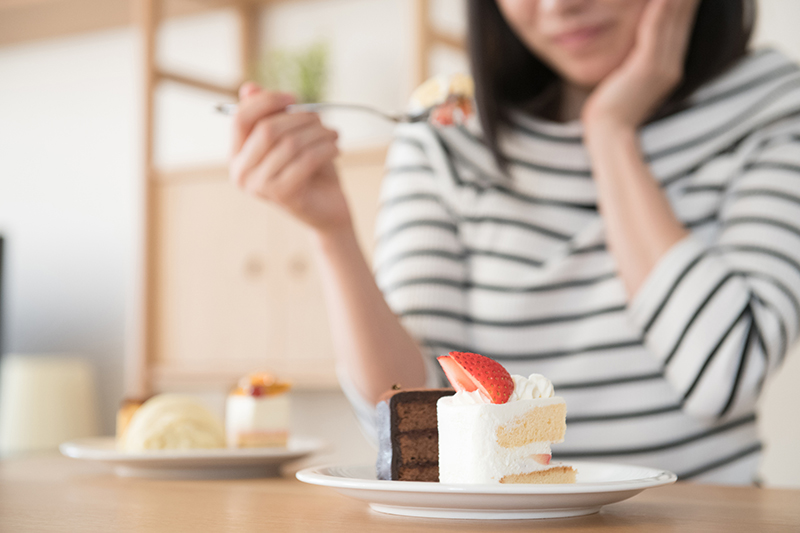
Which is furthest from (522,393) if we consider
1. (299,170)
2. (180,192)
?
(180,192)

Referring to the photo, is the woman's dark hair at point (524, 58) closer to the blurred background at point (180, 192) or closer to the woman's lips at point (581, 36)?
the woman's lips at point (581, 36)

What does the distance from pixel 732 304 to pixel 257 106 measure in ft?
1.88

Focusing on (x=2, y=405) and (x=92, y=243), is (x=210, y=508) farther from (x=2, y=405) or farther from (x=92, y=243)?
(x=92, y=243)

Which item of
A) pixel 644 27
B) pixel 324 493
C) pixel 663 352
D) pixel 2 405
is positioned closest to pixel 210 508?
pixel 324 493

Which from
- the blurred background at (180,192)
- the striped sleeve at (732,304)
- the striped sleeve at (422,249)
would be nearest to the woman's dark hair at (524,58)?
the striped sleeve at (422,249)

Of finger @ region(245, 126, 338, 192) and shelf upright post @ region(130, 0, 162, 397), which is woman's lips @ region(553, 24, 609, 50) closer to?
finger @ region(245, 126, 338, 192)

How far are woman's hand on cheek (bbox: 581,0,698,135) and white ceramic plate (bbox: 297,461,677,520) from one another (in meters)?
0.62

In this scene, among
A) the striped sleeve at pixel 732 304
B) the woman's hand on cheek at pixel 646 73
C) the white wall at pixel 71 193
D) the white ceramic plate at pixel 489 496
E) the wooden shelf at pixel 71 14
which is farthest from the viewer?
the white wall at pixel 71 193

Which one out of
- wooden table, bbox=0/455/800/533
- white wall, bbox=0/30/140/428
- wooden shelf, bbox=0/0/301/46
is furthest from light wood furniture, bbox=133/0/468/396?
wooden table, bbox=0/455/800/533

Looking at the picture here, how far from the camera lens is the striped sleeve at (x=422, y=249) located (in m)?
1.08

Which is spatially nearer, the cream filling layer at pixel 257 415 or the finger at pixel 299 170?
the finger at pixel 299 170

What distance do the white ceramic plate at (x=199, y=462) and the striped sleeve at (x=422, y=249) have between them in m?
0.27

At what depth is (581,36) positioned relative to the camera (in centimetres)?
106

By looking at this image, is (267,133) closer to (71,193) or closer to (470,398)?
(470,398)
